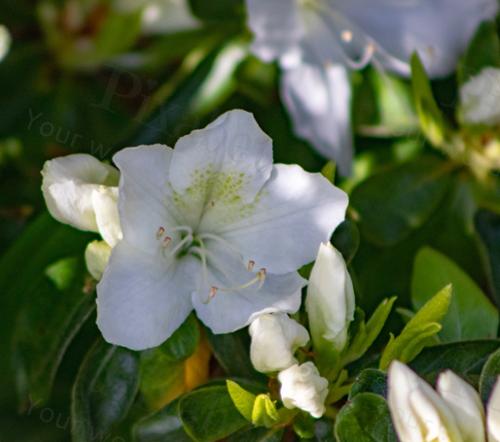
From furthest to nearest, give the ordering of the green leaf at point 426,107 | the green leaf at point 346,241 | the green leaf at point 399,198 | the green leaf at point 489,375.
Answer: the green leaf at point 399,198 → the green leaf at point 426,107 → the green leaf at point 346,241 → the green leaf at point 489,375

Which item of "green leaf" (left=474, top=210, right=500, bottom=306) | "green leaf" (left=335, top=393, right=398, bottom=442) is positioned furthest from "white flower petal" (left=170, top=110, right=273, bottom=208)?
"green leaf" (left=474, top=210, right=500, bottom=306)

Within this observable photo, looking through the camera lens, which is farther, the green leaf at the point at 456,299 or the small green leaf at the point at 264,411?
the green leaf at the point at 456,299

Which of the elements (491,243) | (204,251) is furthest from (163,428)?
(491,243)

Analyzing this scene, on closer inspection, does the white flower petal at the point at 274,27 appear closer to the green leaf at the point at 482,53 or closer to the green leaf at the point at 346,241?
the green leaf at the point at 482,53

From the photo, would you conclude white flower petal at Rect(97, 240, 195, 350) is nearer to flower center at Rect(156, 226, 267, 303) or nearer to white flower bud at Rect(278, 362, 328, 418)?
flower center at Rect(156, 226, 267, 303)

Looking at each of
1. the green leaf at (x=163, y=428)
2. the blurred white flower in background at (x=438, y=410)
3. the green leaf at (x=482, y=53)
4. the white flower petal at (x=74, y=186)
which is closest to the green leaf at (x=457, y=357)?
the blurred white flower in background at (x=438, y=410)

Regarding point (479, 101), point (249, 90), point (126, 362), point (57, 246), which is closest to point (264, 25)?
point (249, 90)
